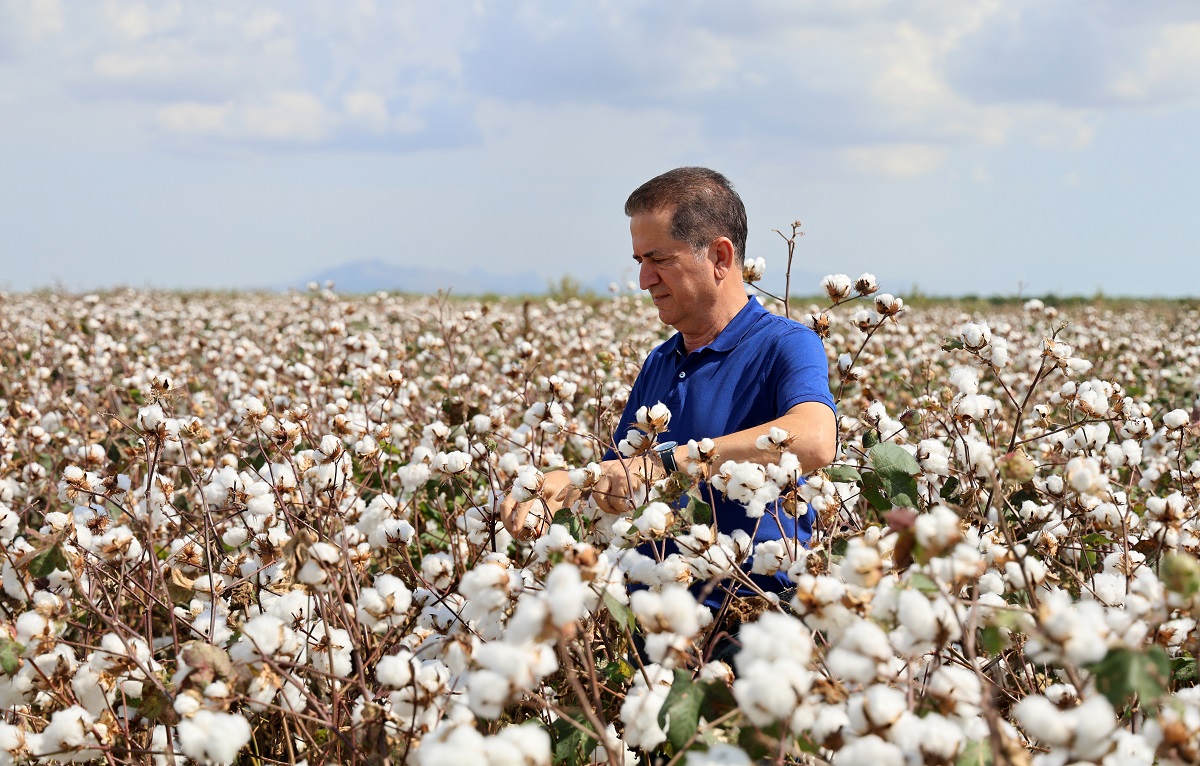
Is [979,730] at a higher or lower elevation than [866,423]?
lower

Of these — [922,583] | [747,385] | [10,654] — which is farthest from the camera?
[747,385]

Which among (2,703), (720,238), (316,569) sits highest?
(720,238)

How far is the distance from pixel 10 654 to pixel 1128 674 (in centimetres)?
169

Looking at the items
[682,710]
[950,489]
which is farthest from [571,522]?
[950,489]

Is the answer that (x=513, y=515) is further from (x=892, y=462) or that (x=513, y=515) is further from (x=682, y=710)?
(x=682, y=710)

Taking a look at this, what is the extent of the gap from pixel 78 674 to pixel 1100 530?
2280 mm

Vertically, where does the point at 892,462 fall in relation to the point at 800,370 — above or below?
below

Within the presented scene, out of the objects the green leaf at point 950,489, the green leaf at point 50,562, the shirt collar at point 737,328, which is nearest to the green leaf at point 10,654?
the green leaf at point 50,562

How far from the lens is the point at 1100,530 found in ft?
8.15

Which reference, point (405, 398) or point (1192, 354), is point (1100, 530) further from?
point (1192, 354)

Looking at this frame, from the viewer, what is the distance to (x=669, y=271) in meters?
2.77

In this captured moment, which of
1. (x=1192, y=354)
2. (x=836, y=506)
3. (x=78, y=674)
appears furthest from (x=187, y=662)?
(x=1192, y=354)

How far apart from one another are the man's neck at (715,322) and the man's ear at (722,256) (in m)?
0.08

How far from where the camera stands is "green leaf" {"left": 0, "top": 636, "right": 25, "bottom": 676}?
1.72 metres
